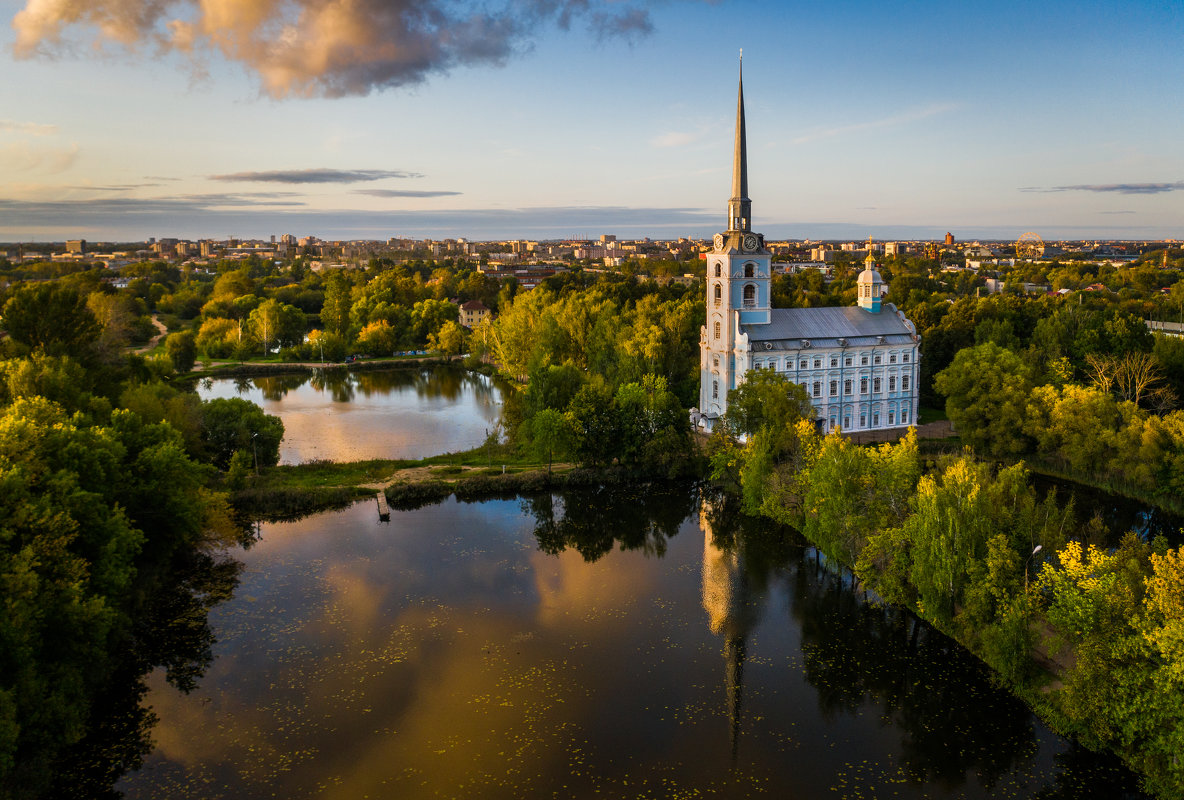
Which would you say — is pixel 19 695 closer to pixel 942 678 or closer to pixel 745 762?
pixel 745 762

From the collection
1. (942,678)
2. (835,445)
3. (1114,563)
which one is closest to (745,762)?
(942,678)

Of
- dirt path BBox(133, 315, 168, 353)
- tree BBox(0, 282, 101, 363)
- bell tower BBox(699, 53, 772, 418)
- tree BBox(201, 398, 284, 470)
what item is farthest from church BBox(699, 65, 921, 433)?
dirt path BBox(133, 315, 168, 353)

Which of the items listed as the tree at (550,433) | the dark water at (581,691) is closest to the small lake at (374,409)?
the tree at (550,433)

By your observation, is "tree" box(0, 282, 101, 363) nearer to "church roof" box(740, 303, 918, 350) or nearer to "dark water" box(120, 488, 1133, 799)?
"dark water" box(120, 488, 1133, 799)

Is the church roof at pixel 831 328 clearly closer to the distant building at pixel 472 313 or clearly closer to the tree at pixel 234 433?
the tree at pixel 234 433

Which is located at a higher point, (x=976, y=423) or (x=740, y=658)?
(x=976, y=423)
